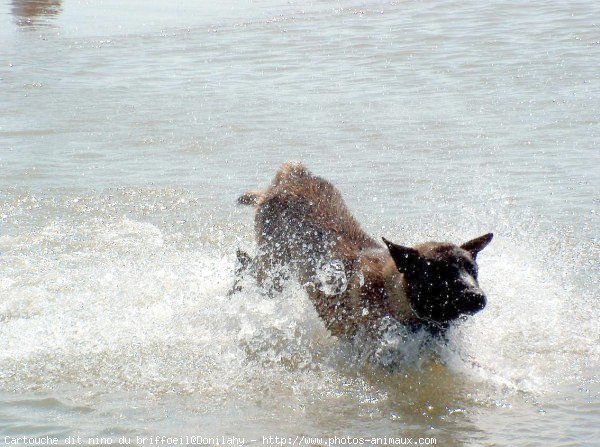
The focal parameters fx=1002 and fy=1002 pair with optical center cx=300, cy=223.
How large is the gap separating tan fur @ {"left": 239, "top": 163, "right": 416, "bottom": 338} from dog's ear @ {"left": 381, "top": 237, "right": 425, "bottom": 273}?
0.20 m

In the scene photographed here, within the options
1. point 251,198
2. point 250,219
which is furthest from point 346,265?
point 250,219

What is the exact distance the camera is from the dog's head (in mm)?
6500

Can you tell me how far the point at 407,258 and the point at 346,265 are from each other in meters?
0.74

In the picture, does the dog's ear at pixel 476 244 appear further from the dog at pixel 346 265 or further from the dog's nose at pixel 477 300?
the dog's nose at pixel 477 300

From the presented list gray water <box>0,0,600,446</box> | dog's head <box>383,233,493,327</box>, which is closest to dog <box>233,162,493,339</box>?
dog's head <box>383,233,493,327</box>

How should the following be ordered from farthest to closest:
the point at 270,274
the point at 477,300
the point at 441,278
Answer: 1. the point at 270,274
2. the point at 441,278
3. the point at 477,300

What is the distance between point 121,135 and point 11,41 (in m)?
9.77

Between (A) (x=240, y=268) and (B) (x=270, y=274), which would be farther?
(A) (x=240, y=268)

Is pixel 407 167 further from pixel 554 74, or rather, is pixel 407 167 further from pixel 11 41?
pixel 11 41

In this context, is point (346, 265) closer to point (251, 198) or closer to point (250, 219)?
point (251, 198)

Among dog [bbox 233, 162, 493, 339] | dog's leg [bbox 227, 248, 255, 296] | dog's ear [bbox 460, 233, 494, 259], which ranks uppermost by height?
dog's ear [bbox 460, 233, 494, 259]

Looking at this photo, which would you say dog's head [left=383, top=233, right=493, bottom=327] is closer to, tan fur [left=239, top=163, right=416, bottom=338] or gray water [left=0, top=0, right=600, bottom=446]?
tan fur [left=239, top=163, right=416, bottom=338]

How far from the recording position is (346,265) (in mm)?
7426

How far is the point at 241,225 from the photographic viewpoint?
34.2 ft
